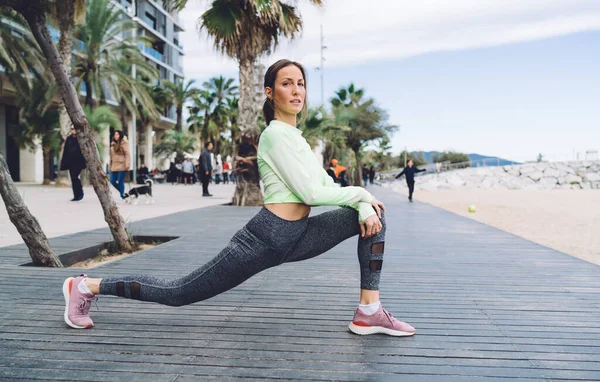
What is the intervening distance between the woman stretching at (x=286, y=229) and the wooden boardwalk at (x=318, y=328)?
22 centimetres

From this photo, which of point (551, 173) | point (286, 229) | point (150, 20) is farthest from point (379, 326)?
point (551, 173)

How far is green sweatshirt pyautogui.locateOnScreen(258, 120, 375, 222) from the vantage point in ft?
8.35

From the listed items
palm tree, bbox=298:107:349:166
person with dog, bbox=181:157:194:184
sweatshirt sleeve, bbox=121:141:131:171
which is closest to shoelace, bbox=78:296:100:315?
sweatshirt sleeve, bbox=121:141:131:171

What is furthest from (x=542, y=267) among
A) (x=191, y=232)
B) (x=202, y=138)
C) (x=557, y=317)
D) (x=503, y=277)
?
(x=202, y=138)

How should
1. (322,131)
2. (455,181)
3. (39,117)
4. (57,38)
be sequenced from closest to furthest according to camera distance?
(39,117)
(322,131)
(57,38)
(455,181)

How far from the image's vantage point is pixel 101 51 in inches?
944

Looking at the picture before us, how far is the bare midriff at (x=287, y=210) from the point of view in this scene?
262 centimetres

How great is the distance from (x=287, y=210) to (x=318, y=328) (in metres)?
0.85

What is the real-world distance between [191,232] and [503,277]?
452cm

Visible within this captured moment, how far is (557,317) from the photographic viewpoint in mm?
3377

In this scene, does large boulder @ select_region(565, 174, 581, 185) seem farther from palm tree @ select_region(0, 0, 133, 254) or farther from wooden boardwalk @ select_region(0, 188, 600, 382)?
palm tree @ select_region(0, 0, 133, 254)

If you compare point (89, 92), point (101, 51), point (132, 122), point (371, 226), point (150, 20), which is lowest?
point (371, 226)

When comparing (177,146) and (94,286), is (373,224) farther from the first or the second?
(177,146)

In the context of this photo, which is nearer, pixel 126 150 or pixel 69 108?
pixel 69 108
